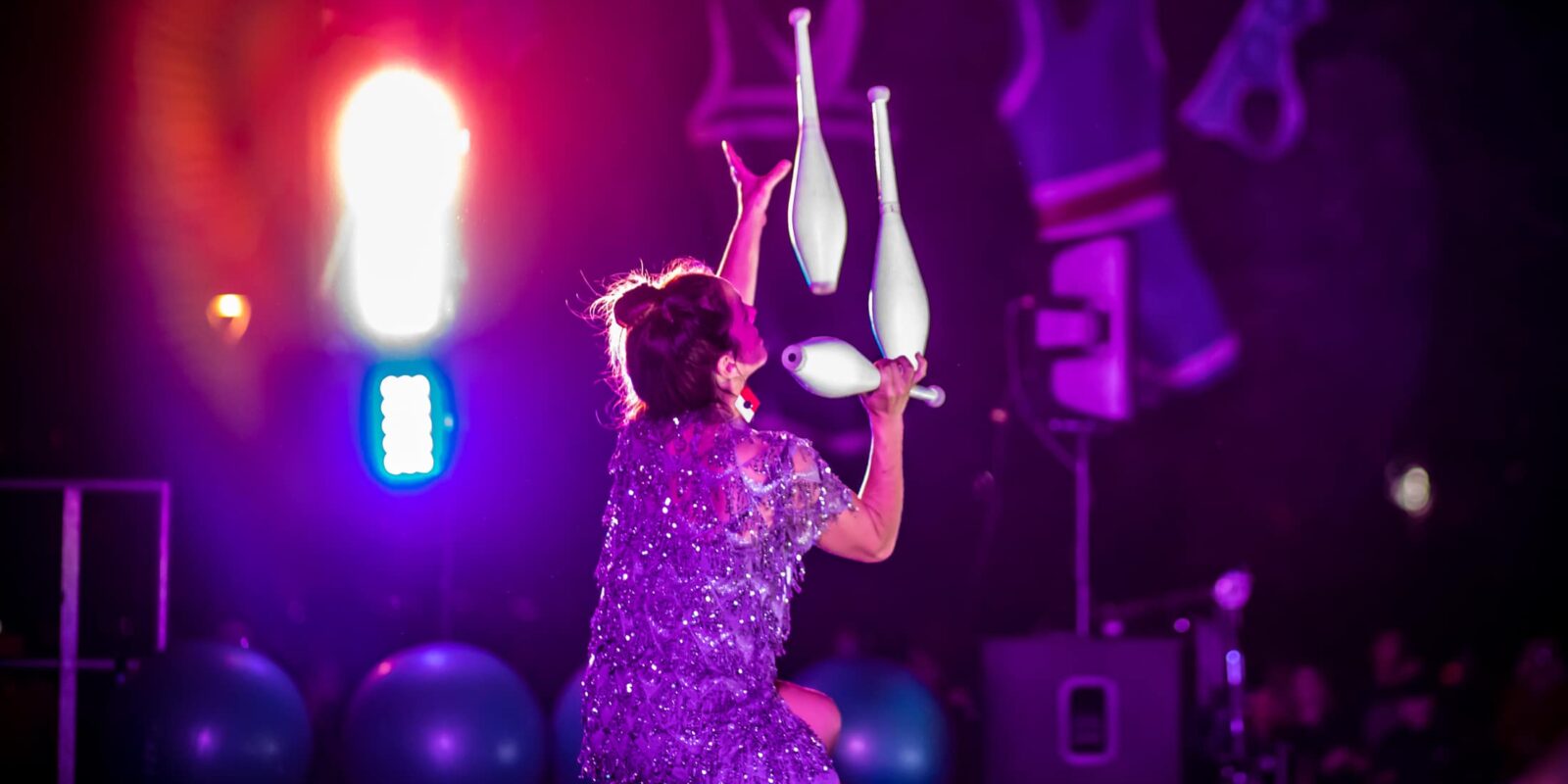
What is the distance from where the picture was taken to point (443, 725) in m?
4.31

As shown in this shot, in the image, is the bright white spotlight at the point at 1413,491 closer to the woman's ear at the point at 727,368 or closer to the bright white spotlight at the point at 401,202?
the bright white spotlight at the point at 401,202

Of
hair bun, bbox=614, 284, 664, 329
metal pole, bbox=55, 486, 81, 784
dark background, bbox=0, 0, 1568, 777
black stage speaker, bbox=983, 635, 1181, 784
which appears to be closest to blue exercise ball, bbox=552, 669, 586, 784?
dark background, bbox=0, 0, 1568, 777

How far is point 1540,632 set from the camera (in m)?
5.95

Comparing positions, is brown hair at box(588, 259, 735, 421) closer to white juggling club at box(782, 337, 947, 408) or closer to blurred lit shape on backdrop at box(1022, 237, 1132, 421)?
white juggling club at box(782, 337, 947, 408)

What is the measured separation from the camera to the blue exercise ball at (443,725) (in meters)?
4.30

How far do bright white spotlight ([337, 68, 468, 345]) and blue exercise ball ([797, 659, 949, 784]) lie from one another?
187 centimetres

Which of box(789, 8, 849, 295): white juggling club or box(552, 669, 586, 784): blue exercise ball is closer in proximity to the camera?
box(789, 8, 849, 295): white juggling club

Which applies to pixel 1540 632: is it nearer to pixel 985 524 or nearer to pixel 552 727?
pixel 985 524

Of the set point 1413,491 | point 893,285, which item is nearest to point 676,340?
point 893,285

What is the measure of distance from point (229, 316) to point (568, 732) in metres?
1.97

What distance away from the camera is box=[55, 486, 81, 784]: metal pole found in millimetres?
4855

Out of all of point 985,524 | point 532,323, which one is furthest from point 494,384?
point 985,524

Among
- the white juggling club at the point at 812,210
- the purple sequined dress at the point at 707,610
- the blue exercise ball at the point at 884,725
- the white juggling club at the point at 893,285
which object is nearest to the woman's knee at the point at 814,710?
the purple sequined dress at the point at 707,610

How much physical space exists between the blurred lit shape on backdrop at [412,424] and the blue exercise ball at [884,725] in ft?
4.93
